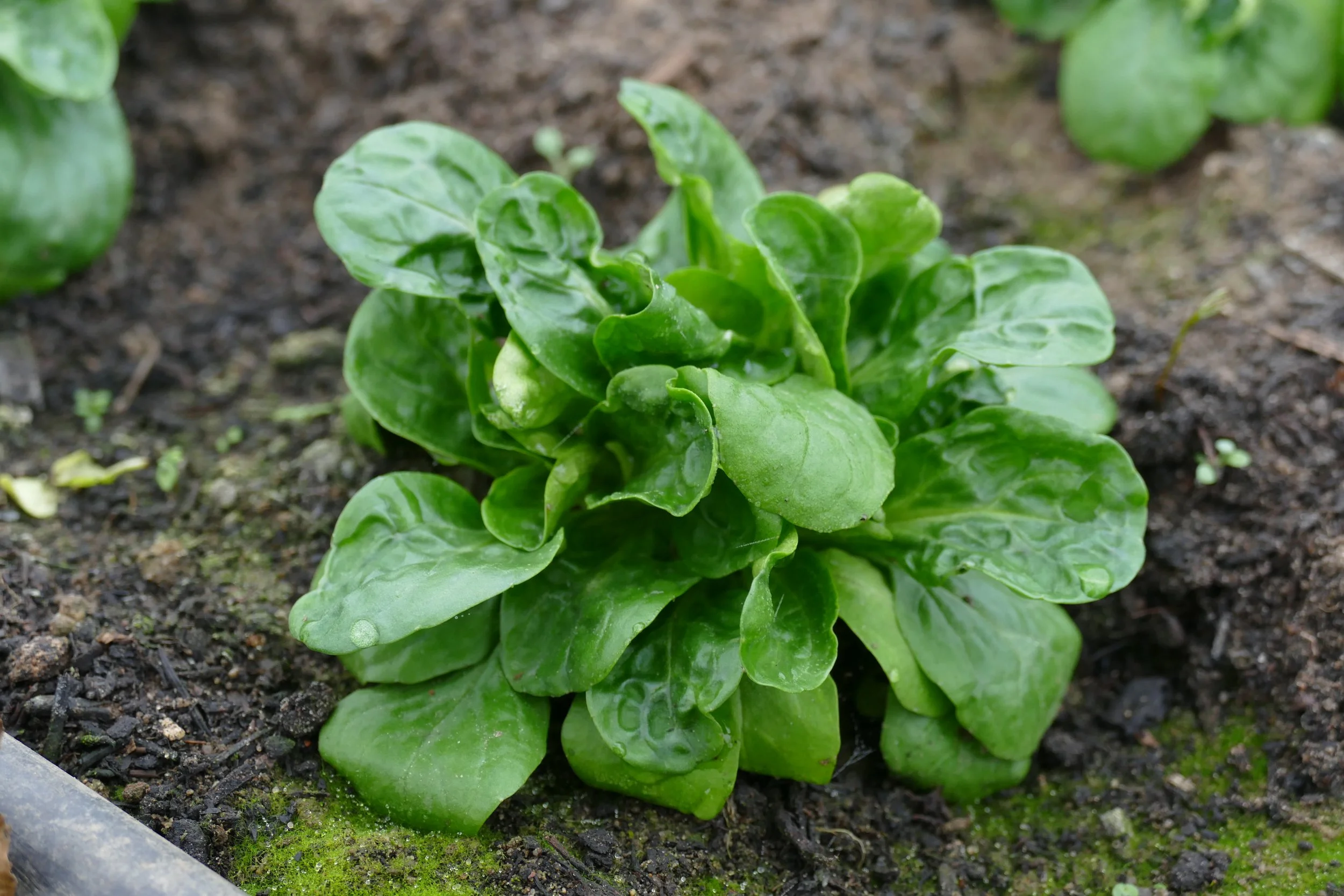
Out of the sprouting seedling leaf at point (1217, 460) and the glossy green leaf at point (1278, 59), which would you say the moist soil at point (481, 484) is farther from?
the glossy green leaf at point (1278, 59)

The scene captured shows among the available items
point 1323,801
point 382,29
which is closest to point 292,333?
point 382,29

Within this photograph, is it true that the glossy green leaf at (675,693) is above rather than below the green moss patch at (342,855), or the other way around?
above

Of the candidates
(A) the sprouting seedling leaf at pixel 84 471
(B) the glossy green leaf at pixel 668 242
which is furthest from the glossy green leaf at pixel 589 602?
(A) the sprouting seedling leaf at pixel 84 471

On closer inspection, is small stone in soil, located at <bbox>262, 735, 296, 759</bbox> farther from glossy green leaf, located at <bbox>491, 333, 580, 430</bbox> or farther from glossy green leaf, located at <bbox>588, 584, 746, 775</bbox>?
glossy green leaf, located at <bbox>491, 333, 580, 430</bbox>

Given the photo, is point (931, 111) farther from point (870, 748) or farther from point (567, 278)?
point (870, 748)

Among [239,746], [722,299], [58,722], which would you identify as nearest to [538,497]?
[722,299]

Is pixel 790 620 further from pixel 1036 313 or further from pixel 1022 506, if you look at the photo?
pixel 1036 313
